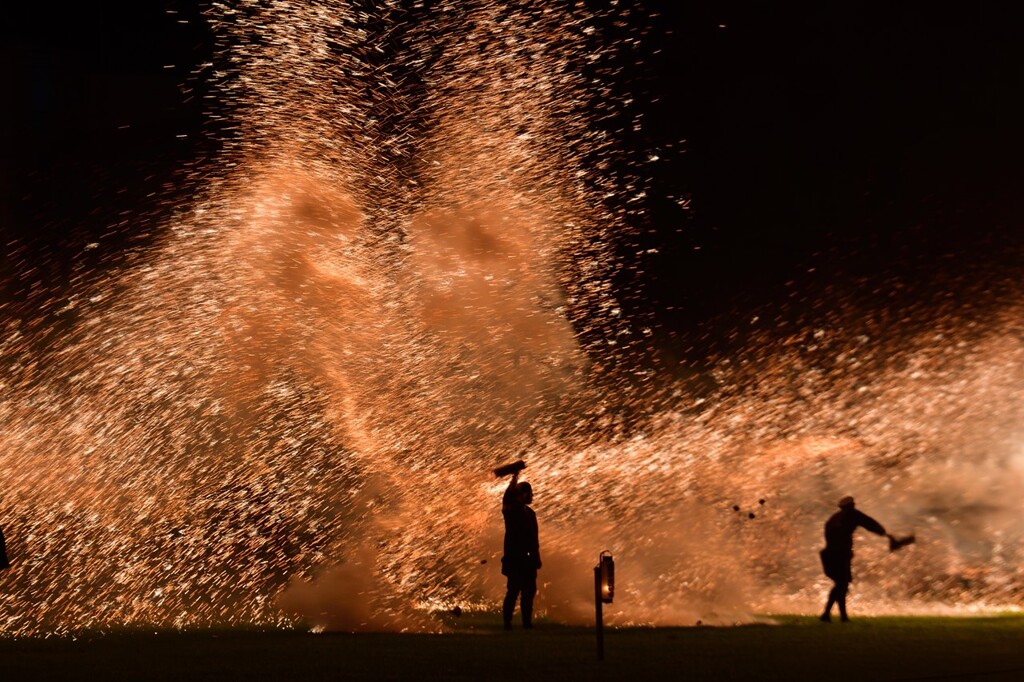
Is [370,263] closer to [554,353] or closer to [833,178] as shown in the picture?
[554,353]

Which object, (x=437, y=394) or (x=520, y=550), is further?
(x=437, y=394)

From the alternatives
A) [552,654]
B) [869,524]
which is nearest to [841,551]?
[869,524]

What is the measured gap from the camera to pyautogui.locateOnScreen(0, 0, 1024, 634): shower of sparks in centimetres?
1784

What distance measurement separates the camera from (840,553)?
52.7 feet

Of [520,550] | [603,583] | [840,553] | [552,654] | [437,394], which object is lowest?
[840,553]

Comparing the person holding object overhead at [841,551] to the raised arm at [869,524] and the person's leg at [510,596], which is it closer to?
the raised arm at [869,524]

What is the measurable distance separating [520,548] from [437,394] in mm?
3983

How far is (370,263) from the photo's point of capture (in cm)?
1894

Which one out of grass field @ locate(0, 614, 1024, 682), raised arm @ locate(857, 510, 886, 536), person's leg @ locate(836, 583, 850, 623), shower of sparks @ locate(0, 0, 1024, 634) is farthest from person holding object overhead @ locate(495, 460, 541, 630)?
raised arm @ locate(857, 510, 886, 536)

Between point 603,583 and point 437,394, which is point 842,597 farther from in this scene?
point 437,394

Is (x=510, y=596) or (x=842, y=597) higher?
(x=510, y=596)

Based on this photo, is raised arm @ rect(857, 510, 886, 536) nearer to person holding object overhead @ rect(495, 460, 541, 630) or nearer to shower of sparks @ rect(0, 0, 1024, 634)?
shower of sparks @ rect(0, 0, 1024, 634)

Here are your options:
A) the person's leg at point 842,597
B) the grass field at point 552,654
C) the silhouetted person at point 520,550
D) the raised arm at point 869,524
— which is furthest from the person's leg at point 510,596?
the raised arm at point 869,524

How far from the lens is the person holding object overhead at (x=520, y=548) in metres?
15.0
